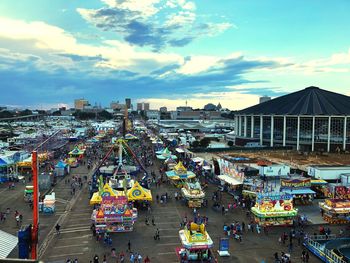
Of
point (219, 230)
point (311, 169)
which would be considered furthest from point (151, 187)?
point (311, 169)

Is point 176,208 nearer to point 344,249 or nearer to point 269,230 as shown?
point 269,230

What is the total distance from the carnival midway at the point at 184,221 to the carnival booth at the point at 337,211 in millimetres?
81

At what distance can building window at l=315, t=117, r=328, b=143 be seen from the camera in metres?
71.4

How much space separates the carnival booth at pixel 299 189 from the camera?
32.9 m

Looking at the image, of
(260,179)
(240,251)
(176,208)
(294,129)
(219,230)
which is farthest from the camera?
(294,129)

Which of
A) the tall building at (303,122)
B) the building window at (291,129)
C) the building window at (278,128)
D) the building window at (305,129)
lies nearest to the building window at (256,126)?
the tall building at (303,122)

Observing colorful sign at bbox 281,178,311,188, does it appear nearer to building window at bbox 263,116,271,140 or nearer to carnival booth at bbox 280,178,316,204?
carnival booth at bbox 280,178,316,204

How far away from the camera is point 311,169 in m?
38.0

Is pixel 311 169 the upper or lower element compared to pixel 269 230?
upper

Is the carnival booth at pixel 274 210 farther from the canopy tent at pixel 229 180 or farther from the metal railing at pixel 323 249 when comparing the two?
the canopy tent at pixel 229 180

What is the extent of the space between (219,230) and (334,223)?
9.80 metres

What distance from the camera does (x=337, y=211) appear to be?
27656mm

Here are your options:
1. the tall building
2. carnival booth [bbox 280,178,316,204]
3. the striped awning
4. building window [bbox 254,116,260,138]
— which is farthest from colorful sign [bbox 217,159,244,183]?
building window [bbox 254,116,260,138]

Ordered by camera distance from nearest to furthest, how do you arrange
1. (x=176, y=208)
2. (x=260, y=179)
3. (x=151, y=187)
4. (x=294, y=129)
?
(x=176, y=208) < (x=260, y=179) < (x=151, y=187) < (x=294, y=129)
